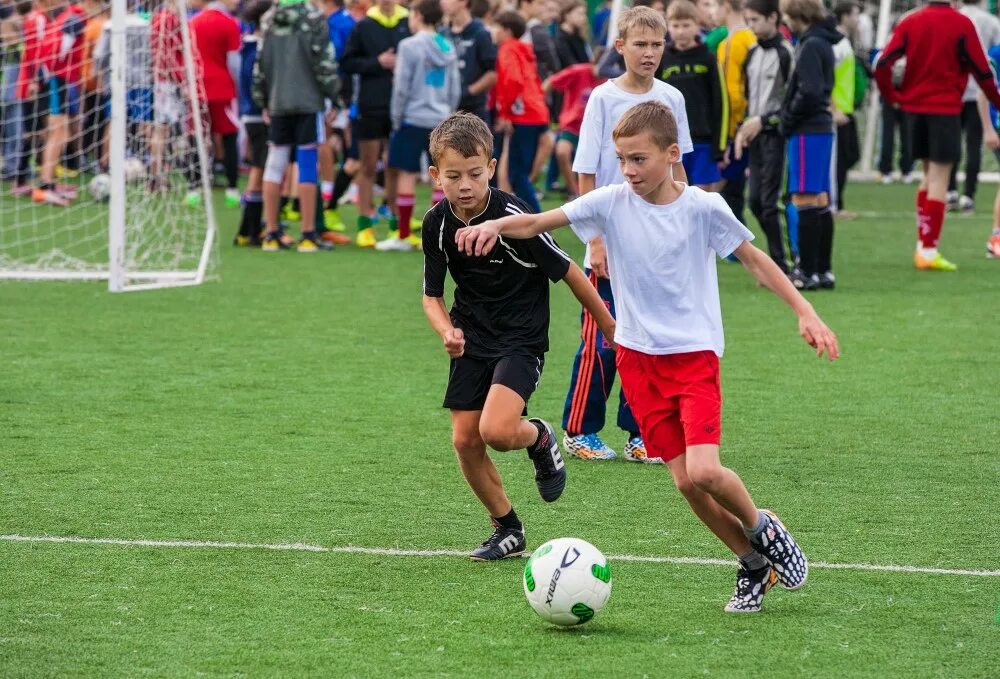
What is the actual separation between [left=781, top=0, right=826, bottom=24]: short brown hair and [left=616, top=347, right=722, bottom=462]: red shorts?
679 cm

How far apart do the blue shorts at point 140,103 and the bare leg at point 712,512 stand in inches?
346

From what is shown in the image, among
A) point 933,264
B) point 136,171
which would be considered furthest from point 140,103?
point 933,264

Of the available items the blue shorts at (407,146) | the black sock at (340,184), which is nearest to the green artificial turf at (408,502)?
the blue shorts at (407,146)

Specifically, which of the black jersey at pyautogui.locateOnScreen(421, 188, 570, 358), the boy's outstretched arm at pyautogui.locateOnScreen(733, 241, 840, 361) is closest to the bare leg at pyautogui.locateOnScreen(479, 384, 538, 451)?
the black jersey at pyautogui.locateOnScreen(421, 188, 570, 358)

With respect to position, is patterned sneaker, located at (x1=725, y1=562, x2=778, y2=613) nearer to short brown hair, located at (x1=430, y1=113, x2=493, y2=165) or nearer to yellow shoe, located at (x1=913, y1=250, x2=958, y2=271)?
short brown hair, located at (x1=430, y1=113, x2=493, y2=165)

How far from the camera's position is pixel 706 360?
4551 millimetres

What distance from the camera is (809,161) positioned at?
10.8 meters

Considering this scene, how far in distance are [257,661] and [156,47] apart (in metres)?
9.76

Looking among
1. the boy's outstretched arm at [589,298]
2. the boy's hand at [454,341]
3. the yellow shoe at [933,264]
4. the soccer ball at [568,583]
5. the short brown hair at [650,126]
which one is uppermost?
the short brown hair at [650,126]

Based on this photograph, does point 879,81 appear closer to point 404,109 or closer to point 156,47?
point 404,109

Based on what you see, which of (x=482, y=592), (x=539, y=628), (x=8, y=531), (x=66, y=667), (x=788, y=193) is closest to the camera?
(x=66, y=667)

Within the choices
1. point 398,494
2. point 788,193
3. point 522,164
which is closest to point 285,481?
point 398,494

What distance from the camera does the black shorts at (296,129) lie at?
13.0 m

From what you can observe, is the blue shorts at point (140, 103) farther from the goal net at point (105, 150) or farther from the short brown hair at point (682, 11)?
the short brown hair at point (682, 11)
